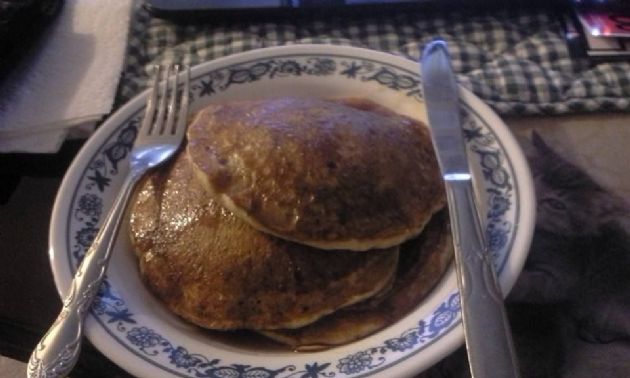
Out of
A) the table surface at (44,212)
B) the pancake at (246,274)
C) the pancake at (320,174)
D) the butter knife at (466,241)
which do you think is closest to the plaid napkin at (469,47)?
the table surface at (44,212)

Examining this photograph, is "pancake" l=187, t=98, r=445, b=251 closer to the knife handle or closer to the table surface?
the knife handle

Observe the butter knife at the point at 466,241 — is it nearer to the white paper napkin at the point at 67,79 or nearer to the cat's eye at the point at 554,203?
the cat's eye at the point at 554,203

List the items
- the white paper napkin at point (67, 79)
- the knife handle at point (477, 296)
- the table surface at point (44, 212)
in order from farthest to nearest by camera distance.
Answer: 1. the white paper napkin at point (67, 79)
2. the table surface at point (44, 212)
3. the knife handle at point (477, 296)

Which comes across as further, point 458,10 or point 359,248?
point 458,10

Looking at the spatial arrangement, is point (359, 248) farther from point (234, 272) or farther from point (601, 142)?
point (601, 142)

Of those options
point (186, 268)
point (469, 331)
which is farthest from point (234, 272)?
point (469, 331)
